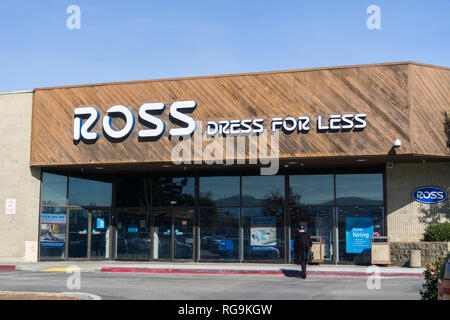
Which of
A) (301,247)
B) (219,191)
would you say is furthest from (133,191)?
(301,247)

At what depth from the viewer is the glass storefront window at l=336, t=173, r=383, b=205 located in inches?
939

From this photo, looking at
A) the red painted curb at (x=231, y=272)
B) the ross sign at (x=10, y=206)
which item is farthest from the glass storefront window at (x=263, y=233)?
the ross sign at (x=10, y=206)

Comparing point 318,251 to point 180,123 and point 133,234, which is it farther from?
point 133,234

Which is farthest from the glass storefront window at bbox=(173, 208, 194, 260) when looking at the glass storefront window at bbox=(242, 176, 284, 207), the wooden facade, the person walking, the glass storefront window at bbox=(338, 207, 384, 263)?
the person walking

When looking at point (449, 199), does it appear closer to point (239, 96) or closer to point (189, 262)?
point (239, 96)

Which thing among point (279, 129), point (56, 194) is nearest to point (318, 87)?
point (279, 129)

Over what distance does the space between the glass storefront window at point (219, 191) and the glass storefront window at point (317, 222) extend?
253cm

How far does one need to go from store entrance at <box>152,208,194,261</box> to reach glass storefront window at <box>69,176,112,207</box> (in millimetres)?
2445

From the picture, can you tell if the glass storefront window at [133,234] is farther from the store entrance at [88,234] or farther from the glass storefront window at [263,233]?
the glass storefront window at [263,233]

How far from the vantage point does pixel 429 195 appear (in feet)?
75.4

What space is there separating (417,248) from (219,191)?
8.38 meters

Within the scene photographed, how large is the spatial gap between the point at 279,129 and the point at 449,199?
718 cm

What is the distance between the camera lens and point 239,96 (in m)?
22.5
